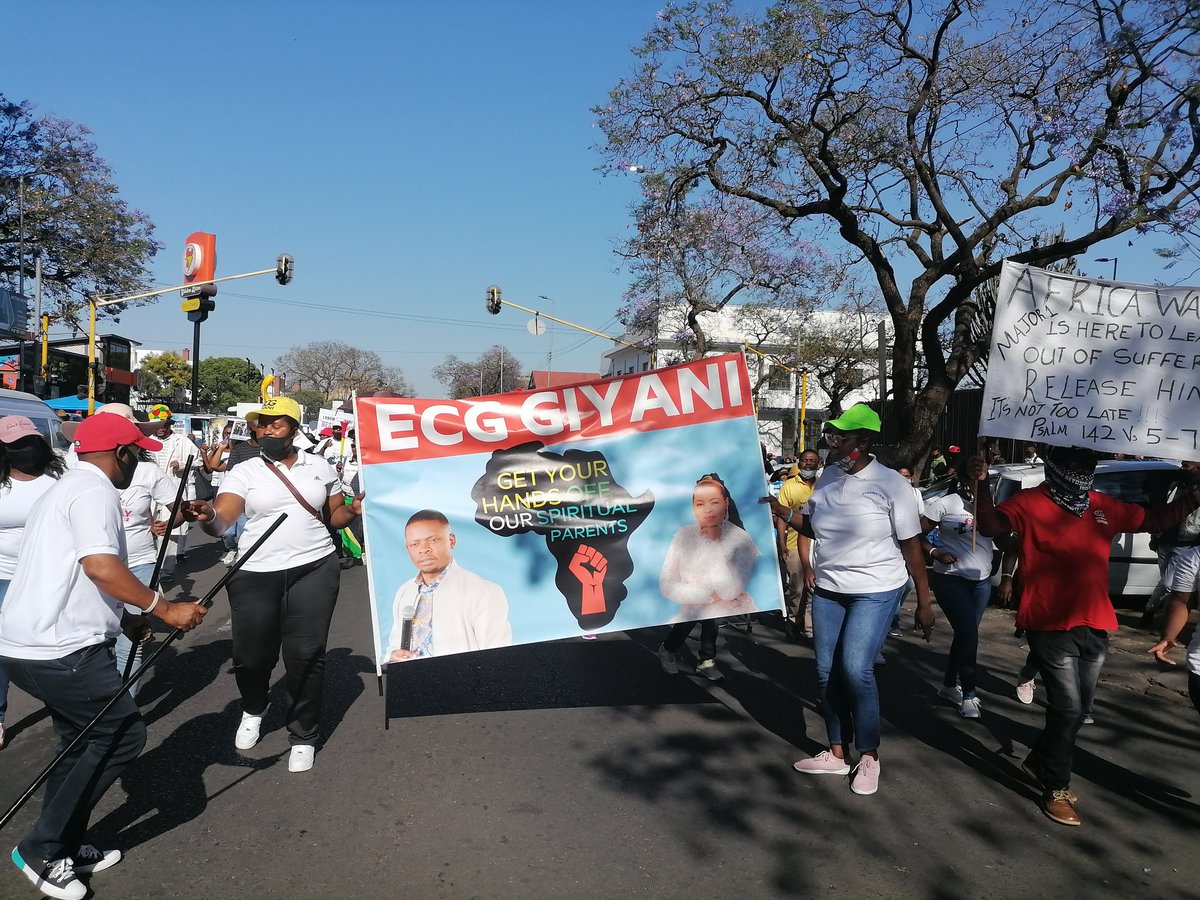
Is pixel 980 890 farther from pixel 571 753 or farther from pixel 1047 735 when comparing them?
pixel 571 753

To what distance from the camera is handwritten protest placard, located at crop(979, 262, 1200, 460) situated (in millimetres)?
4539

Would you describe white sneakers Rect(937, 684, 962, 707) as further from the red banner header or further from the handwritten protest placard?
the red banner header

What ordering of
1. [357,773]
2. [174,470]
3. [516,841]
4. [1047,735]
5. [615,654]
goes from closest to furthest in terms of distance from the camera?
[516,841], [1047,735], [357,773], [615,654], [174,470]

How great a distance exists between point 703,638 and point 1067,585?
309 cm

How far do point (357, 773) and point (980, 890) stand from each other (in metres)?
3.01

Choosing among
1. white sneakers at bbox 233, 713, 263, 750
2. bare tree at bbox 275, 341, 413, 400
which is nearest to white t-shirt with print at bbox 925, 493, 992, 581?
white sneakers at bbox 233, 713, 263, 750

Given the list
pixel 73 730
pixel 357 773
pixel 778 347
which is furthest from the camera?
pixel 778 347

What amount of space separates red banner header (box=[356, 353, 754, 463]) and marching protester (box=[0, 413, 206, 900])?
166 cm

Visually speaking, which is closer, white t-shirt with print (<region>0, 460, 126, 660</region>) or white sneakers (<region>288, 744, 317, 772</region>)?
white t-shirt with print (<region>0, 460, 126, 660</region>)

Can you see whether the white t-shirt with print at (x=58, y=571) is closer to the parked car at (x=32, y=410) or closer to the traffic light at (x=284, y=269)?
the parked car at (x=32, y=410)

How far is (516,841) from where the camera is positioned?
400 centimetres

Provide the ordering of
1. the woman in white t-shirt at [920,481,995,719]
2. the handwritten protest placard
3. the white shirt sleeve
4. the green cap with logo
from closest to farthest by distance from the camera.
A: 1. the white shirt sleeve
2. the handwritten protest placard
3. the green cap with logo
4. the woman in white t-shirt at [920,481,995,719]

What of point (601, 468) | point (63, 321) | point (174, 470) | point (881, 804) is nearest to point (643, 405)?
point (601, 468)

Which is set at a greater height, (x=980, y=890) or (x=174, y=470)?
(x=174, y=470)
